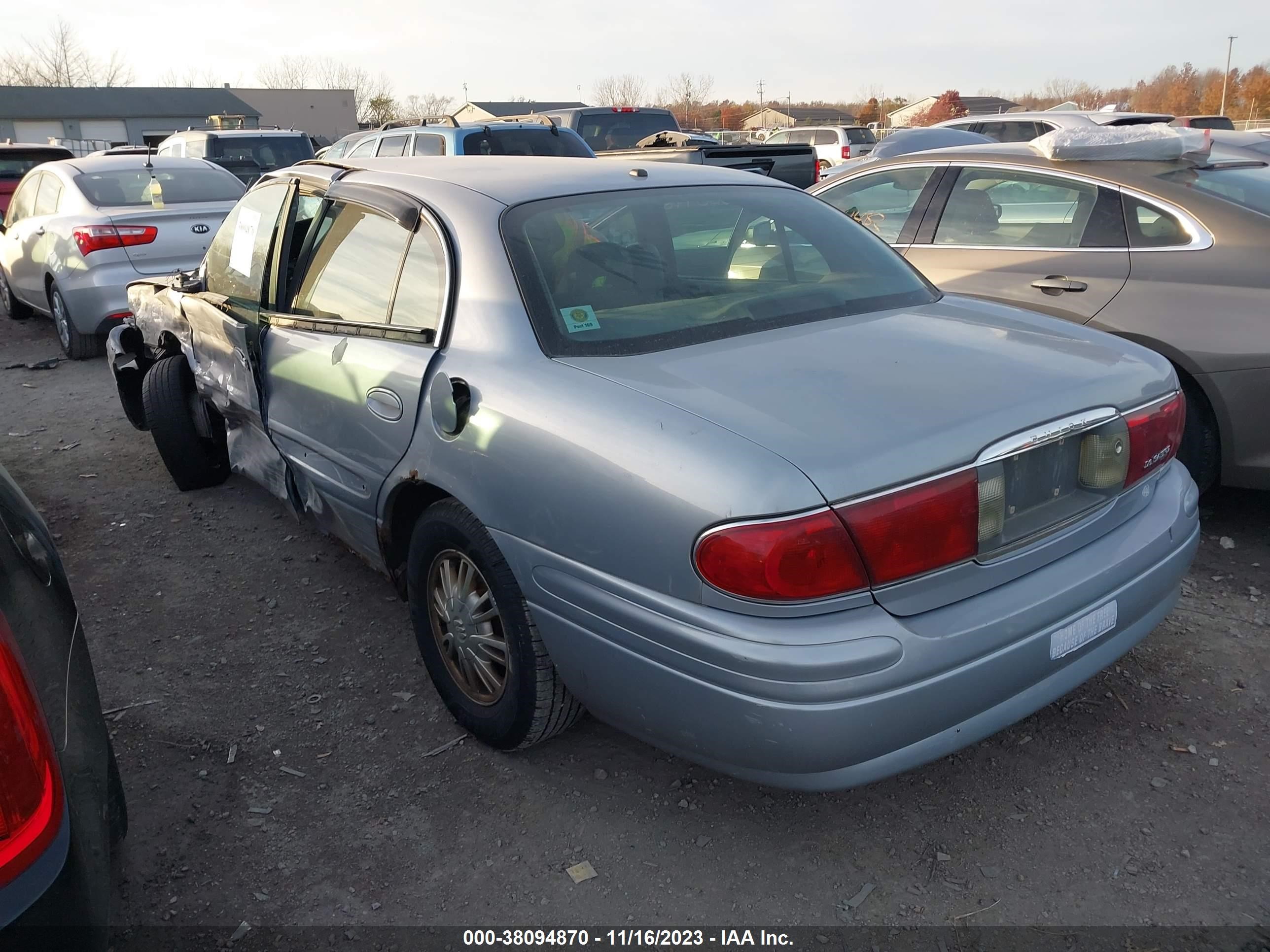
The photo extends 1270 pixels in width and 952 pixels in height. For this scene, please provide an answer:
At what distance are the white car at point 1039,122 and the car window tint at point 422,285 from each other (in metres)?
3.20

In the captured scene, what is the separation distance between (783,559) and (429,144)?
36.3ft

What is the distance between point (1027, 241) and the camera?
4.63 meters

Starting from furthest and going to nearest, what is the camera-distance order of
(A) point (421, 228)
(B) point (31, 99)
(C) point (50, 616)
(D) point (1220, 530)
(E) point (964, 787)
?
(B) point (31, 99) < (D) point (1220, 530) < (A) point (421, 228) < (E) point (964, 787) < (C) point (50, 616)

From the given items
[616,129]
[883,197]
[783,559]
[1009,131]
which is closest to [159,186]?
[883,197]

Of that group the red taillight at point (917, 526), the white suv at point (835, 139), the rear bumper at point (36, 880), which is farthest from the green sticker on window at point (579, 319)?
the white suv at point (835, 139)

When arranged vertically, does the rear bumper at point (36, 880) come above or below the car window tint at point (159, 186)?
below

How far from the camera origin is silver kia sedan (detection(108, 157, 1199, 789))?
208 centimetres

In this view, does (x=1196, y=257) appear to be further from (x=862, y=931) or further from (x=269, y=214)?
(x=269, y=214)

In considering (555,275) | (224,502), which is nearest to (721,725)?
(555,275)

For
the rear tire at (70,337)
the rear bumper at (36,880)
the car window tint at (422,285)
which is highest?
the car window tint at (422,285)

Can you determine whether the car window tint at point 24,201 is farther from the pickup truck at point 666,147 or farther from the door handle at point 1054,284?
the door handle at point 1054,284

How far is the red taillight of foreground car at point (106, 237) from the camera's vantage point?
7691mm

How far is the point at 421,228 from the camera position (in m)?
3.05

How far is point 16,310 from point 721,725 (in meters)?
10.8
